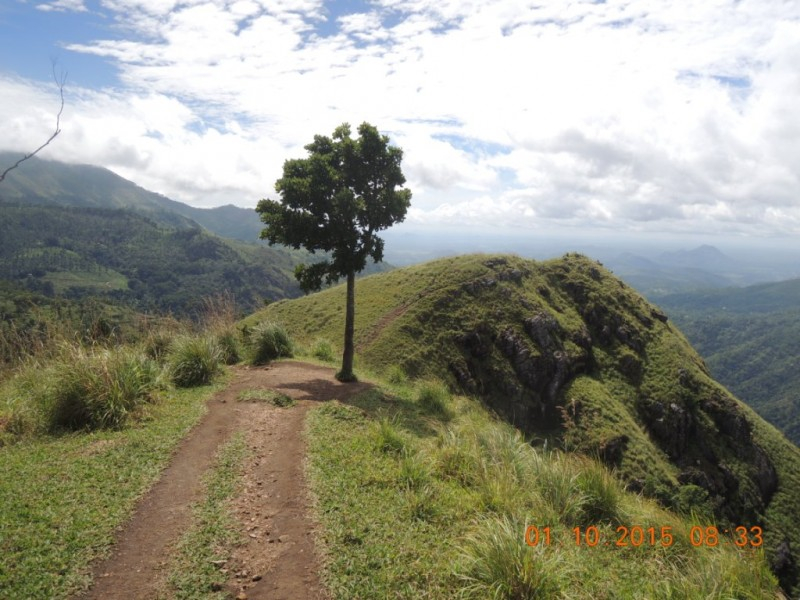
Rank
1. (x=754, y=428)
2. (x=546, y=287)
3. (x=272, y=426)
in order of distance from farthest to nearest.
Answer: (x=546, y=287) < (x=754, y=428) < (x=272, y=426)

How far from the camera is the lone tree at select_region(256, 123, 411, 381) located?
1838cm

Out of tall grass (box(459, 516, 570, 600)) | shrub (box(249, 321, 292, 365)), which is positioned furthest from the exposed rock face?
tall grass (box(459, 516, 570, 600))

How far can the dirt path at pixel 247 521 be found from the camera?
6.06 m

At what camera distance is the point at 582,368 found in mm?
59312

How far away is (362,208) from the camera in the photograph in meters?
17.9

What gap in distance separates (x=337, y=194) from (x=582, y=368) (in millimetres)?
51702

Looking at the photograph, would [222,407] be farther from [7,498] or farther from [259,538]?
[259,538]

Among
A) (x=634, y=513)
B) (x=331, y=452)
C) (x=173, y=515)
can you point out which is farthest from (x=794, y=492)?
(x=173, y=515)

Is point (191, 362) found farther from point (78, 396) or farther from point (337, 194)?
point (337, 194)

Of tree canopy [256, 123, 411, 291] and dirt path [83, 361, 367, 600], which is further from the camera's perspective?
tree canopy [256, 123, 411, 291]

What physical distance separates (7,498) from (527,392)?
171 ft
